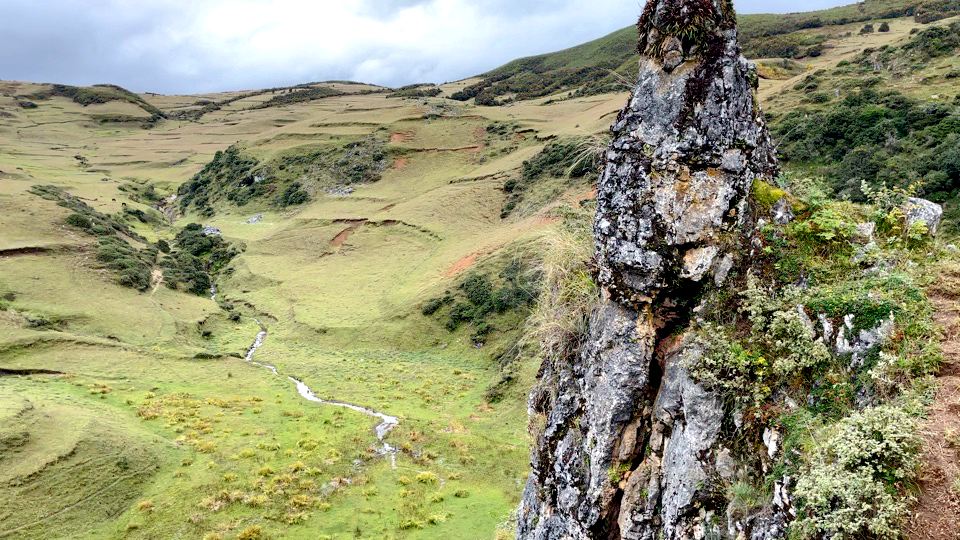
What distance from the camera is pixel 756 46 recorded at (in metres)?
97.3

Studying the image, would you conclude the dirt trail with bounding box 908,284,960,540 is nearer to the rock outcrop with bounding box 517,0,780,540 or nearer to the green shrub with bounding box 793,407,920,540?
the green shrub with bounding box 793,407,920,540

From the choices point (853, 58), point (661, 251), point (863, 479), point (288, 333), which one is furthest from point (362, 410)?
point (853, 58)

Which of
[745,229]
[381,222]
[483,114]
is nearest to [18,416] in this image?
[745,229]

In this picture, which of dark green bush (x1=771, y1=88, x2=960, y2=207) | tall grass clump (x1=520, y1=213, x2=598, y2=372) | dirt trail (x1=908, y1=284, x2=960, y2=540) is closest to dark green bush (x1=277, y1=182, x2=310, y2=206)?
dark green bush (x1=771, y1=88, x2=960, y2=207)

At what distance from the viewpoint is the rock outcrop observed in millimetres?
8328

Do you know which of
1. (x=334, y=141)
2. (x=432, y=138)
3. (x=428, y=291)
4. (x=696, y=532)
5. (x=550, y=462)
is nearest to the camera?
(x=696, y=532)

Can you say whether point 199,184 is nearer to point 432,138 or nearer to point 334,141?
point 334,141

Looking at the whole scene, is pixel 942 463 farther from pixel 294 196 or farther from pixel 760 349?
pixel 294 196

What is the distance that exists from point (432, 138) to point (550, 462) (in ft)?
278

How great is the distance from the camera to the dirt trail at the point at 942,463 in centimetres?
518

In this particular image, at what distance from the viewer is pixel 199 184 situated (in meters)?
101

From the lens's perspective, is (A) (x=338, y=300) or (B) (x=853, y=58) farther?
(B) (x=853, y=58)

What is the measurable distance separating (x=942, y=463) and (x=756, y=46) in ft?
367

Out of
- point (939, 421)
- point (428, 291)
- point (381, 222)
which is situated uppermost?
point (939, 421)
